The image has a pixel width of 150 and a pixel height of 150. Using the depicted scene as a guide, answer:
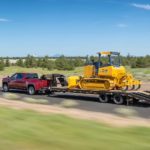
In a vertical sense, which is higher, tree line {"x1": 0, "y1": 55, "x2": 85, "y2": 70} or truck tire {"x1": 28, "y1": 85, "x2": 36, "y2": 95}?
tree line {"x1": 0, "y1": 55, "x2": 85, "y2": 70}

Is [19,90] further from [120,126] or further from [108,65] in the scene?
[120,126]

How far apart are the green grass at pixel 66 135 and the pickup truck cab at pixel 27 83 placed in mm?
21974

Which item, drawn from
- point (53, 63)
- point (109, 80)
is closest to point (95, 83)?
point (109, 80)

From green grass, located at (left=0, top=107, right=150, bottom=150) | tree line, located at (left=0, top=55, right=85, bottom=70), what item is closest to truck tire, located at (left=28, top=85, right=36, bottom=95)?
green grass, located at (left=0, top=107, right=150, bottom=150)

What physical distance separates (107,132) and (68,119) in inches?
68.0

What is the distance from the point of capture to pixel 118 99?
25016 millimetres

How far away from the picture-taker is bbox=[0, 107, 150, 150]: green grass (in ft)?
24.6

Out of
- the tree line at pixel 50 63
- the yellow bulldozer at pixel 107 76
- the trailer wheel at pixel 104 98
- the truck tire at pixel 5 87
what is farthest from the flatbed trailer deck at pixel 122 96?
the tree line at pixel 50 63

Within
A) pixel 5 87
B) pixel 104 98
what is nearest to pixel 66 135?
pixel 104 98

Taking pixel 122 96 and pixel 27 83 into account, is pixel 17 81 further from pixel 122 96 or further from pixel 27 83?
pixel 122 96

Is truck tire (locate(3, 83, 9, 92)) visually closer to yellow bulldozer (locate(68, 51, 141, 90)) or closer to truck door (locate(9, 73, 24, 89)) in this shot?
truck door (locate(9, 73, 24, 89))

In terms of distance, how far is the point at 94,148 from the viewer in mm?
7348

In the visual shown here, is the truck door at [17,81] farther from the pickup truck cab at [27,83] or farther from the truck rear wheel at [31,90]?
the truck rear wheel at [31,90]

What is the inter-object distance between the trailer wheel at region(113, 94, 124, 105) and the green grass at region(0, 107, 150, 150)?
14969 millimetres
